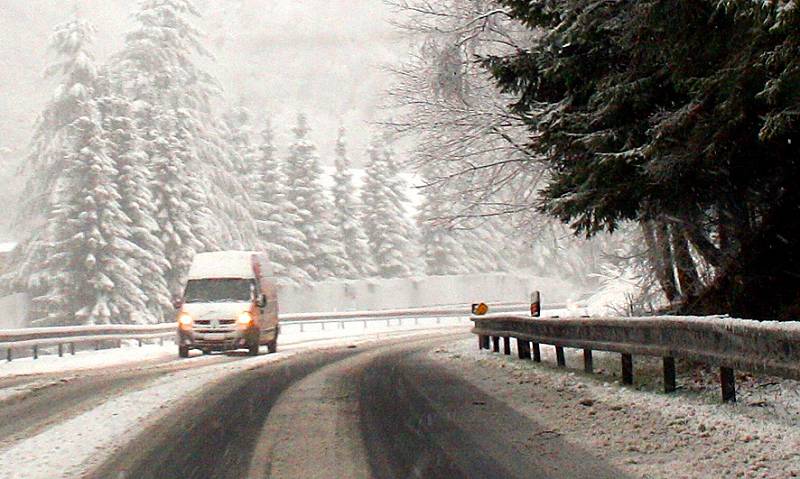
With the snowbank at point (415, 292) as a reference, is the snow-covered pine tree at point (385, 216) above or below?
above

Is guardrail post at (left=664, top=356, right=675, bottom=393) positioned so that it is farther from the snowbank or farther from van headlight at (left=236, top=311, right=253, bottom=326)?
the snowbank

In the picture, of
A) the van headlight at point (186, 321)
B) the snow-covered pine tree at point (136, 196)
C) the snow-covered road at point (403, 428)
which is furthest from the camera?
the snow-covered pine tree at point (136, 196)

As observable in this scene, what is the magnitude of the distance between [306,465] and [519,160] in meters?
12.8

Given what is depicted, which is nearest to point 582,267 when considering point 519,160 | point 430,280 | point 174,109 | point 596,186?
point 430,280

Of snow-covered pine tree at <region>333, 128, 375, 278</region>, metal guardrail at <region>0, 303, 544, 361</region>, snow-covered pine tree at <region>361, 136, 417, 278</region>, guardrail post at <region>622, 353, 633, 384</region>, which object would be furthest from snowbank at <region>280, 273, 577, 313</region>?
guardrail post at <region>622, 353, 633, 384</region>

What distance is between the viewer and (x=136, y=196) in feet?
138

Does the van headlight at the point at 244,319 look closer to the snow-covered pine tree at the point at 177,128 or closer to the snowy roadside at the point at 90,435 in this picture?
the snowy roadside at the point at 90,435

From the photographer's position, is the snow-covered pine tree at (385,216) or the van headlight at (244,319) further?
the snow-covered pine tree at (385,216)

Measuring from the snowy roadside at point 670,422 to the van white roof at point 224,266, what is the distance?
40.8ft

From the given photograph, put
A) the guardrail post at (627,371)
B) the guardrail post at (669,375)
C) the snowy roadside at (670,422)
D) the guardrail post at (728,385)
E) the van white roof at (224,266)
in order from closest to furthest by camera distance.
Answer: the snowy roadside at (670,422)
the guardrail post at (728,385)
the guardrail post at (669,375)
the guardrail post at (627,371)
the van white roof at (224,266)

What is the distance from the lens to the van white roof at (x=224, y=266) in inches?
949

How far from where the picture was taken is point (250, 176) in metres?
63.5

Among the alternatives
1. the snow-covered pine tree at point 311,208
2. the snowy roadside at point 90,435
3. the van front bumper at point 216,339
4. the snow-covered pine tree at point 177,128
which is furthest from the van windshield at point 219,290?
the snow-covered pine tree at point 311,208

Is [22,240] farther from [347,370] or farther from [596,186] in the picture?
[596,186]
